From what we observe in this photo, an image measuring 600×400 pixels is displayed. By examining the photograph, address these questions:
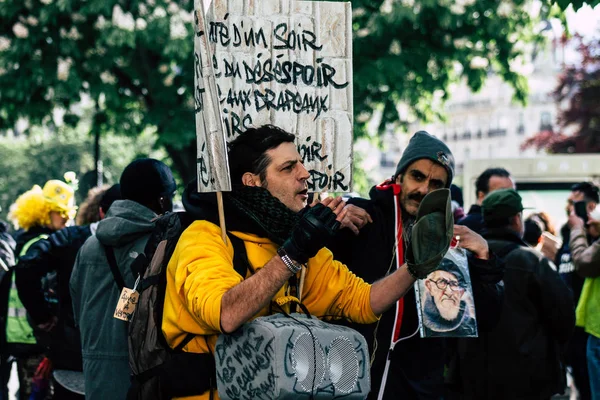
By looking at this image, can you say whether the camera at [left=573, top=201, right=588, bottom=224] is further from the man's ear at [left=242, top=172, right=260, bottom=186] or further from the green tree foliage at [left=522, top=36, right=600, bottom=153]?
the green tree foliage at [left=522, top=36, right=600, bottom=153]

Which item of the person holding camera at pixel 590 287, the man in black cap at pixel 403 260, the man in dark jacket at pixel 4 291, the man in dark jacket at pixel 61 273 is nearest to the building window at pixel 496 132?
the person holding camera at pixel 590 287

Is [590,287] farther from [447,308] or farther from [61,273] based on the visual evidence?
[61,273]

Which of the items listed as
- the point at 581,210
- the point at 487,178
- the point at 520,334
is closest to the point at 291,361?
the point at 520,334

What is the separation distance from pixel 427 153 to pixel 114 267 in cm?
163

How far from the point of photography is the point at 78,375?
21.3 feet

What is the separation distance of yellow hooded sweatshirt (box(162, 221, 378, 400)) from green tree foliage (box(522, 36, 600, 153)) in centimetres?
3477

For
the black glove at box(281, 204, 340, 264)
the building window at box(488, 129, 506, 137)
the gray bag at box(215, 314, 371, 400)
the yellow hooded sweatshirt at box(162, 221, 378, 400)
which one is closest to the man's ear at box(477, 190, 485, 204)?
the yellow hooded sweatshirt at box(162, 221, 378, 400)

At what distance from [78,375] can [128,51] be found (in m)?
10.2

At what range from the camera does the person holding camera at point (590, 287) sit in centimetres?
807

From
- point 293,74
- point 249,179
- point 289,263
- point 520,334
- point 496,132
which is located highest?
point 293,74

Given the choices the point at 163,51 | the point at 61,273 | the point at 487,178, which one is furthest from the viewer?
the point at 163,51

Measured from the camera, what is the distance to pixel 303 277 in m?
3.95

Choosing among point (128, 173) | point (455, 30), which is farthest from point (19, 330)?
point (455, 30)

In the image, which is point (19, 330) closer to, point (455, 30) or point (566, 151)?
point (455, 30)
